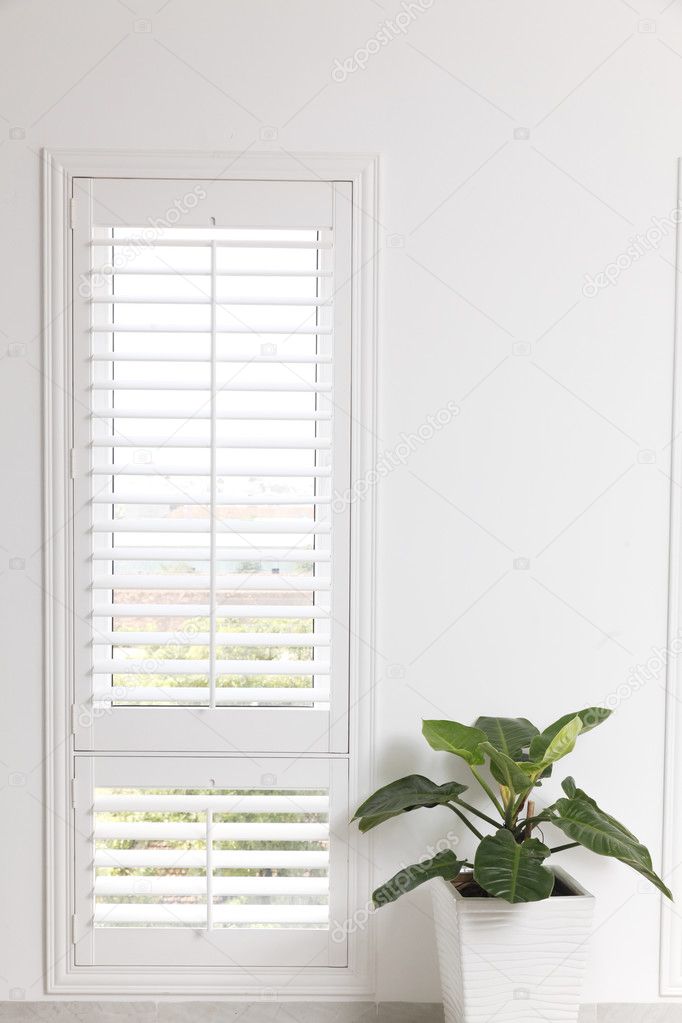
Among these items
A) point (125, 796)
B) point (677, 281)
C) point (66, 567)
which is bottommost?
point (125, 796)

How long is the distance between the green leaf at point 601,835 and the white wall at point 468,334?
10.7 inches

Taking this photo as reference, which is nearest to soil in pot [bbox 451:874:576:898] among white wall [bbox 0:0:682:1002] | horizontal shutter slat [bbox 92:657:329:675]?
white wall [bbox 0:0:682:1002]

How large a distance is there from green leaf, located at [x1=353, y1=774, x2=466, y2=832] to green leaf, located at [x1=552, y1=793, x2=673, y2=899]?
21 centimetres

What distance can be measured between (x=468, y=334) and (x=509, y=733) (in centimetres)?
87

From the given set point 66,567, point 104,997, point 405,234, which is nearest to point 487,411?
point 405,234

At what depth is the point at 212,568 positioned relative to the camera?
1822mm

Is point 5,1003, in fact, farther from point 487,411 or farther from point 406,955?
point 487,411

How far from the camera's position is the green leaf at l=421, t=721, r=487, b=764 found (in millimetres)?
1620

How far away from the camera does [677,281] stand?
1.85 m

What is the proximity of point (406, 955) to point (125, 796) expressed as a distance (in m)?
0.73

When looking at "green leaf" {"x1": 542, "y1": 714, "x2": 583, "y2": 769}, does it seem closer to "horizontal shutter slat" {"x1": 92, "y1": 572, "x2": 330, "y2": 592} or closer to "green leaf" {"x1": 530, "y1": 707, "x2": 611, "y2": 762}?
"green leaf" {"x1": 530, "y1": 707, "x2": 611, "y2": 762}

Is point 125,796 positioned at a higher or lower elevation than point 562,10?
lower

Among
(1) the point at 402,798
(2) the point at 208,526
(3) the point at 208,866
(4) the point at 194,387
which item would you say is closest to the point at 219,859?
(3) the point at 208,866

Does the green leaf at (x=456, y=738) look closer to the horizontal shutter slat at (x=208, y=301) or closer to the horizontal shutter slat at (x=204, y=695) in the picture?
the horizontal shutter slat at (x=204, y=695)
